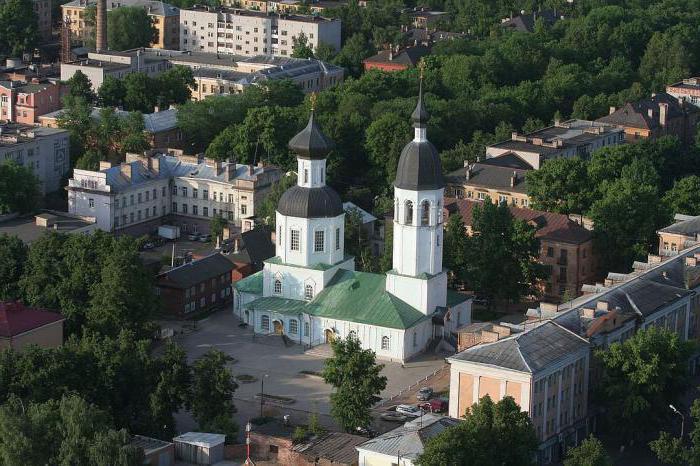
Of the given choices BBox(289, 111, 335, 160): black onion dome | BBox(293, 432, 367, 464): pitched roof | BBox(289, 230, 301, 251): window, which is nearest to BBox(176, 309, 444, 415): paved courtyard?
BBox(289, 230, 301, 251): window

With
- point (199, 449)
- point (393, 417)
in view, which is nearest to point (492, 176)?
point (393, 417)

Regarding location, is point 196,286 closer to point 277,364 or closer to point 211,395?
point 277,364

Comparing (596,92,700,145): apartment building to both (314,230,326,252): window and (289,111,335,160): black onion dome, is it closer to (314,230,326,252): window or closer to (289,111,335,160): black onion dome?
(289,111,335,160): black onion dome

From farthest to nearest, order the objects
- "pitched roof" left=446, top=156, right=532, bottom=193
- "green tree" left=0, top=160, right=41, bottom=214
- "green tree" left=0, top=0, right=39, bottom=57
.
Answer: "green tree" left=0, top=0, right=39, bottom=57 < "pitched roof" left=446, top=156, right=532, bottom=193 < "green tree" left=0, top=160, right=41, bottom=214

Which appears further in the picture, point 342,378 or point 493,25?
point 493,25

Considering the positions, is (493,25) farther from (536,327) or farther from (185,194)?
(536,327)

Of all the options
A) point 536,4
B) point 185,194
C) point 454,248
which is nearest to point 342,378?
point 454,248

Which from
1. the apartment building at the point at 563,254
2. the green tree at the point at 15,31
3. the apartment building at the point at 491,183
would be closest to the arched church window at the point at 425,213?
the apartment building at the point at 563,254
